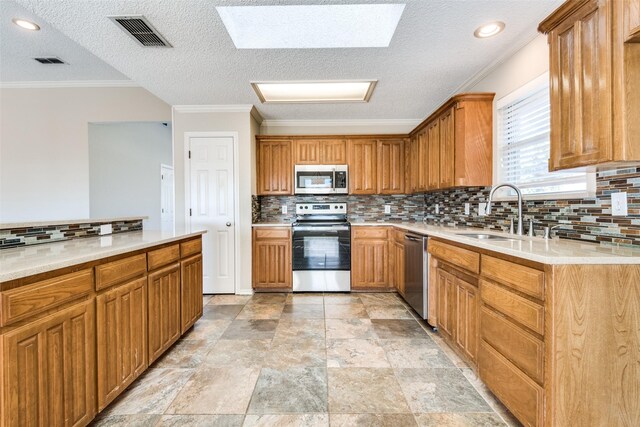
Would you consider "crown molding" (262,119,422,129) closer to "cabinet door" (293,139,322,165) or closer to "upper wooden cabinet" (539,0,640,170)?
"cabinet door" (293,139,322,165)

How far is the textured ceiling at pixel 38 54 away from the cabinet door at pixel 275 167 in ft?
6.92

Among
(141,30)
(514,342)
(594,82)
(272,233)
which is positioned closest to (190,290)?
(272,233)

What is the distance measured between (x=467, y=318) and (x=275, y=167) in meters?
3.10

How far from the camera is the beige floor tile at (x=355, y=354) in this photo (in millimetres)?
2031

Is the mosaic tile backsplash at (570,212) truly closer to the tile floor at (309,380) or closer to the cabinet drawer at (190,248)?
the tile floor at (309,380)

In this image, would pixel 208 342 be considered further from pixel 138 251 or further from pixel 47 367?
pixel 47 367

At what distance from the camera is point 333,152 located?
13.6ft

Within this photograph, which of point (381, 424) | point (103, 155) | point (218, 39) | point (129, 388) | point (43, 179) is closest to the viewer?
point (381, 424)

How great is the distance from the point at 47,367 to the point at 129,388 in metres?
0.78

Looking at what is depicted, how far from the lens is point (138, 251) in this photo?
70.4 inches

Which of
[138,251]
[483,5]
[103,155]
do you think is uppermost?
[483,5]

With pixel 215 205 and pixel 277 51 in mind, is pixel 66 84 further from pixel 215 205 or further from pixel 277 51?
pixel 277 51

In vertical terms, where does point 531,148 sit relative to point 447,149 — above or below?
below

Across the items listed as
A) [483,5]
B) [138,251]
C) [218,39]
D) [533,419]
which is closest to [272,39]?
[218,39]
